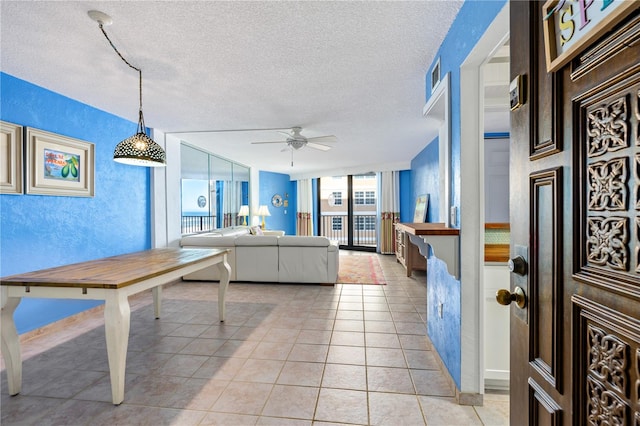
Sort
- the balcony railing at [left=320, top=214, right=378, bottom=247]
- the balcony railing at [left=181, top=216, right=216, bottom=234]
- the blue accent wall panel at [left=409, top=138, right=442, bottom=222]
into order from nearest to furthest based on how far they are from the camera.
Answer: the blue accent wall panel at [left=409, top=138, right=442, bottom=222]
the balcony railing at [left=181, top=216, right=216, bottom=234]
the balcony railing at [left=320, top=214, right=378, bottom=247]

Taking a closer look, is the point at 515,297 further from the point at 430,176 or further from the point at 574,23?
the point at 430,176

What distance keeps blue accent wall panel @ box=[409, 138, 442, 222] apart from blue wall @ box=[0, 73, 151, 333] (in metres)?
4.57

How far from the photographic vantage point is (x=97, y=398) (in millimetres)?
1943

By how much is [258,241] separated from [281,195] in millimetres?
4878

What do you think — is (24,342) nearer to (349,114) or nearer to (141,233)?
(141,233)

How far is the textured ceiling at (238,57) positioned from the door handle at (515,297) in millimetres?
1767

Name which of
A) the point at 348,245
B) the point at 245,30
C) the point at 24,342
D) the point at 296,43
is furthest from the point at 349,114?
the point at 348,245

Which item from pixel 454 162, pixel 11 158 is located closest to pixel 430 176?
pixel 454 162

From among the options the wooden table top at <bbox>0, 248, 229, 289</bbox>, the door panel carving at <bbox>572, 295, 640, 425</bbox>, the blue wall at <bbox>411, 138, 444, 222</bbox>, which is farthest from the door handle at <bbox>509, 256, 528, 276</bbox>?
the blue wall at <bbox>411, 138, 444, 222</bbox>

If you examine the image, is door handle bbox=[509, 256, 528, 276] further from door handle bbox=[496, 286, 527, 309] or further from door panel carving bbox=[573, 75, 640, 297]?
door panel carving bbox=[573, 75, 640, 297]

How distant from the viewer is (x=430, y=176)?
5664mm

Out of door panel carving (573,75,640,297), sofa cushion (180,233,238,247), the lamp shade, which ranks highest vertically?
the lamp shade

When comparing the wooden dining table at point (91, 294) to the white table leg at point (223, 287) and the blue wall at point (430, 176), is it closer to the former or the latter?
the white table leg at point (223, 287)

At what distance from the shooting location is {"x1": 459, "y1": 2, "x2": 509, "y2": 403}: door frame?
5.87 feet
